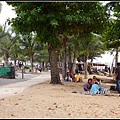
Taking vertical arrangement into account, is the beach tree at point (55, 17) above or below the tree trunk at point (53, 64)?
above

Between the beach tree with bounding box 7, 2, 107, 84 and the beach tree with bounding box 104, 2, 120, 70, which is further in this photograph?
the beach tree with bounding box 7, 2, 107, 84

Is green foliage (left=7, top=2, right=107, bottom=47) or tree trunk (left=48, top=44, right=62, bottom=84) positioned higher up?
green foliage (left=7, top=2, right=107, bottom=47)

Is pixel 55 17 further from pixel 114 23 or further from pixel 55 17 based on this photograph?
pixel 114 23

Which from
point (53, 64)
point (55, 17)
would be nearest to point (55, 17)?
point (55, 17)

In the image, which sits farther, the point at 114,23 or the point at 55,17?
the point at 114,23

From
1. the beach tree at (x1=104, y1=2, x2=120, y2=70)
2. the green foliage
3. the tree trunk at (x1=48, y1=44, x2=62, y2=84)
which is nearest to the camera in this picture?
the beach tree at (x1=104, y1=2, x2=120, y2=70)

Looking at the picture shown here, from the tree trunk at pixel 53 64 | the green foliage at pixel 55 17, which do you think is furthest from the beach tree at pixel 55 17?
the tree trunk at pixel 53 64

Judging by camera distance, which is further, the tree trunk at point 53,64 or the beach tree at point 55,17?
the tree trunk at point 53,64

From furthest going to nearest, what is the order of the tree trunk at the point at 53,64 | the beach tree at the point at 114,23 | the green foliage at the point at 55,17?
the tree trunk at the point at 53,64 → the green foliage at the point at 55,17 → the beach tree at the point at 114,23

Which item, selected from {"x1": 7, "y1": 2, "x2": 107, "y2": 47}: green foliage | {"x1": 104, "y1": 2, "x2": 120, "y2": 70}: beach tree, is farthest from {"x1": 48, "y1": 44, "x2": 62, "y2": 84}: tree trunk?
{"x1": 104, "y1": 2, "x2": 120, "y2": 70}: beach tree

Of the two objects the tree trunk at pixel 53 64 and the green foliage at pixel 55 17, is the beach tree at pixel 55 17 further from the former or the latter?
the tree trunk at pixel 53 64

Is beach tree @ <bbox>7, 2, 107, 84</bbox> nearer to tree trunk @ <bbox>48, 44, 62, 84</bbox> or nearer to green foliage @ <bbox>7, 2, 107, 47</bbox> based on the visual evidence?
green foliage @ <bbox>7, 2, 107, 47</bbox>

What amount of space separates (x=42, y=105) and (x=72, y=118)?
78.8 inches

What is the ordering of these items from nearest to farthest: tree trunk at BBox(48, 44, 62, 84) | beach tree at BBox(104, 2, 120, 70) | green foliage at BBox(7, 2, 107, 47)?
beach tree at BBox(104, 2, 120, 70), green foliage at BBox(7, 2, 107, 47), tree trunk at BBox(48, 44, 62, 84)
